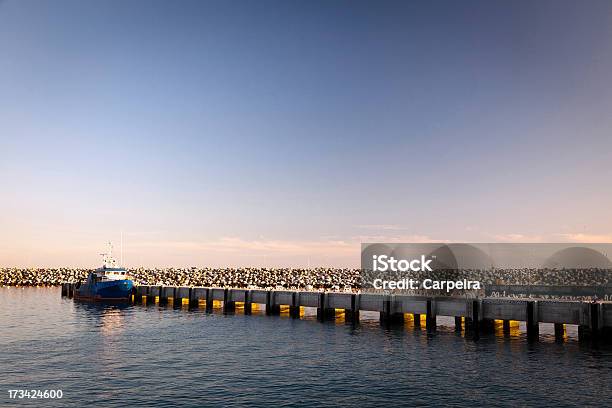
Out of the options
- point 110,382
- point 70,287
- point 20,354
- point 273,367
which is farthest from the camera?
point 70,287

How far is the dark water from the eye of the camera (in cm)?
3438

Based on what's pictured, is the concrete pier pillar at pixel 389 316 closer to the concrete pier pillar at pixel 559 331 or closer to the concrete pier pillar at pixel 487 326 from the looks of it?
the concrete pier pillar at pixel 487 326

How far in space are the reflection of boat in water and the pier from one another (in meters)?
31.3


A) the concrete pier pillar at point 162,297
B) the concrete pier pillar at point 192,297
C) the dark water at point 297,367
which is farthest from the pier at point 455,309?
the concrete pier pillar at point 162,297

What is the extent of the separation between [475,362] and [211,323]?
42.5 metres

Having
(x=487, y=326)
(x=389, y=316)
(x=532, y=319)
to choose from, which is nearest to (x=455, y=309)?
(x=487, y=326)

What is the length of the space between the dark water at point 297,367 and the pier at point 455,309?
2.28 m

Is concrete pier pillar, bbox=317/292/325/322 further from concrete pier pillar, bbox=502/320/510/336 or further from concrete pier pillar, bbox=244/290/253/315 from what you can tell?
concrete pier pillar, bbox=502/320/510/336

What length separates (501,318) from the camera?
60.0 metres

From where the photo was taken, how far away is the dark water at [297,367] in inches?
1353

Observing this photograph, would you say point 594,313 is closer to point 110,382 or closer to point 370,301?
point 370,301

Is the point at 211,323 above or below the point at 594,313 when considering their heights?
below

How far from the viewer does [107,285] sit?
120250 millimetres

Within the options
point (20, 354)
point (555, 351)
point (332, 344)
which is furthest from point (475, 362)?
point (20, 354)
